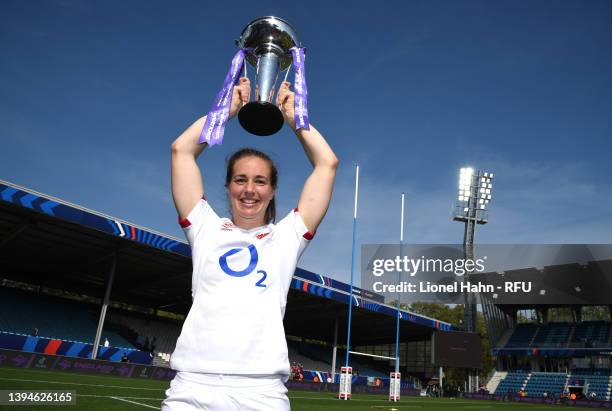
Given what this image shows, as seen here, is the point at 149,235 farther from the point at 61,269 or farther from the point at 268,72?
the point at 268,72

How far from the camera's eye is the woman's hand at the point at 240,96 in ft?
7.77

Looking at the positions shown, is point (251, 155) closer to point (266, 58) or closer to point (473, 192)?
point (266, 58)

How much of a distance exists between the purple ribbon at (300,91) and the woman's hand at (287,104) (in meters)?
0.03

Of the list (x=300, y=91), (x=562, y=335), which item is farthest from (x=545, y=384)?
(x=300, y=91)

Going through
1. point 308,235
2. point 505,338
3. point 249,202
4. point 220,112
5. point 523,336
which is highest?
point 220,112

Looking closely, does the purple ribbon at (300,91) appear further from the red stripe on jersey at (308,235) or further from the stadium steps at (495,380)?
the stadium steps at (495,380)

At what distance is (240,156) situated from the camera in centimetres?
226

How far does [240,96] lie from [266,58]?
351 mm

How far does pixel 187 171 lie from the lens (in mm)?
2182

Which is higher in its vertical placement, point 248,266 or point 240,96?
point 240,96

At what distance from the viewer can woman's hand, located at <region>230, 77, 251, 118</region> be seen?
2369 millimetres

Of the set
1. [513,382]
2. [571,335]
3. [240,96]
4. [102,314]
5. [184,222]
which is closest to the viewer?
[184,222]

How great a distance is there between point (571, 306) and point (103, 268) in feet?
126

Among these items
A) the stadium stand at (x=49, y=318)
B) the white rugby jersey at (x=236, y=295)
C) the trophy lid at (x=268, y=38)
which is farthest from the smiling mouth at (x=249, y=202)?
the stadium stand at (x=49, y=318)
